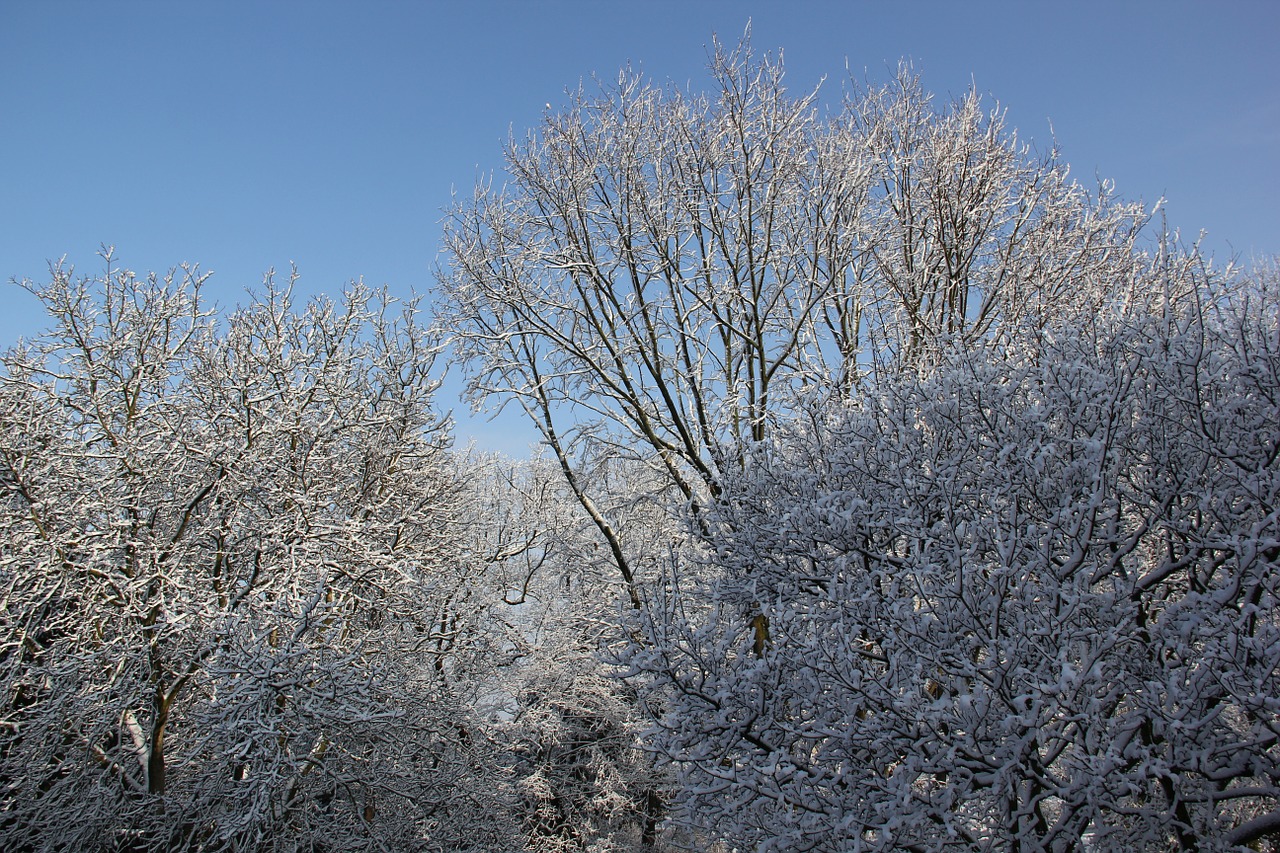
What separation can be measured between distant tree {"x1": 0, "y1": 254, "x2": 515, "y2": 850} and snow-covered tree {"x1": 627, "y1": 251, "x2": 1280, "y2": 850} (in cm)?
420

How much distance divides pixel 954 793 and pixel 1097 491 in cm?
195

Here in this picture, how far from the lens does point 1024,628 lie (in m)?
4.16

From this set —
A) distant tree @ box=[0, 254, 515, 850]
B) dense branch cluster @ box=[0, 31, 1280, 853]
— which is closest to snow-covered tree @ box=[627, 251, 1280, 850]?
dense branch cluster @ box=[0, 31, 1280, 853]

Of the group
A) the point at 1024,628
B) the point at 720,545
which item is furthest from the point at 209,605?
the point at 1024,628

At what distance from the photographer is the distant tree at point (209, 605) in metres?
7.61

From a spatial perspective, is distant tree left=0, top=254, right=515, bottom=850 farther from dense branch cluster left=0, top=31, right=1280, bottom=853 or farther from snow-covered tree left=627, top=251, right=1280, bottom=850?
snow-covered tree left=627, top=251, right=1280, bottom=850

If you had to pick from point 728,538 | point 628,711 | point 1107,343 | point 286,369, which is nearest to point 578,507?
point 628,711

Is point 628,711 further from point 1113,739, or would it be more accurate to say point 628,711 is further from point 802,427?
point 1113,739

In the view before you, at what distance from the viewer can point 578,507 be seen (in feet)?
69.9

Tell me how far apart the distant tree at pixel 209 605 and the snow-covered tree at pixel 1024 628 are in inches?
165

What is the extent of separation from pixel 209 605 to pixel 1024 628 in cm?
815

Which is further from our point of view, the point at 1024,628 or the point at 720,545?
the point at 720,545

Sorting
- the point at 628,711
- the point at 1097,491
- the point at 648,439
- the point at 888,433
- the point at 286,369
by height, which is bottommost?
the point at 628,711

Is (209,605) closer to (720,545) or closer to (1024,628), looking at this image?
(720,545)
